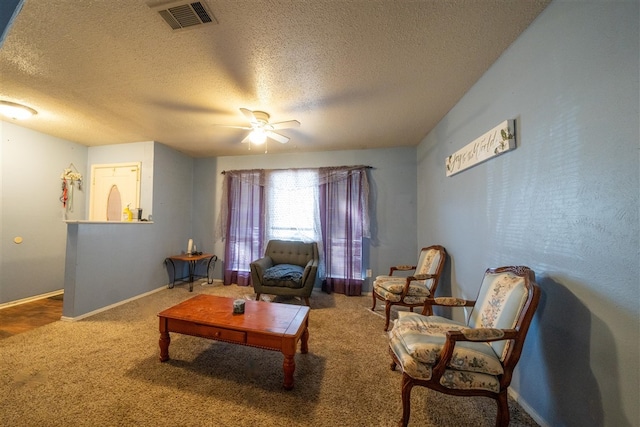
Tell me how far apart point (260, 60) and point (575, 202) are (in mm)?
2215

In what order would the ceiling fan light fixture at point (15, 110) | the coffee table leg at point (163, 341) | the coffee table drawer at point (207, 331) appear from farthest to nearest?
1. the ceiling fan light fixture at point (15, 110)
2. the coffee table leg at point (163, 341)
3. the coffee table drawer at point (207, 331)

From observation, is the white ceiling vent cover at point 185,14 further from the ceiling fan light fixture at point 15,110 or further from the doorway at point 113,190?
the doorway at point 113,190

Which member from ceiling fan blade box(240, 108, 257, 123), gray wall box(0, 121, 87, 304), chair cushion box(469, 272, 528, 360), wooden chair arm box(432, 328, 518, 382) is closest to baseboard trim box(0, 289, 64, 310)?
gray wall box(0, 121, 87, 304)

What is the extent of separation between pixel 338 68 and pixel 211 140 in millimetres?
2530

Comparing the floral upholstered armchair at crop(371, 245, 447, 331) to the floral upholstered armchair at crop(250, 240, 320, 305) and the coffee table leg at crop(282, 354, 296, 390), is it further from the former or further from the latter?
the coffee table leg at crop(282, 354, 296, 390)

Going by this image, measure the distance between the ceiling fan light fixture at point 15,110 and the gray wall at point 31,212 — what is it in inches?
32.6

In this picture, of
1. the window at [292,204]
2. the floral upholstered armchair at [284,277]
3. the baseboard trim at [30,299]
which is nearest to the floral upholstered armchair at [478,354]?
the floral upholstered armchair at [284,277]

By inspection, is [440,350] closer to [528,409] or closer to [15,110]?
[528,409]

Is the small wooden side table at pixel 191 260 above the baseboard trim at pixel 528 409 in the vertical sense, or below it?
above

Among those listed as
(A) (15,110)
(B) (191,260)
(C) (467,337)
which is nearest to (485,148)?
(C) (467,337)

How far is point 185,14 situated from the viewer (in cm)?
140

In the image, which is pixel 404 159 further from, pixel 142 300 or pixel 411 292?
pixel 142 300

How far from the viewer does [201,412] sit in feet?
4.71

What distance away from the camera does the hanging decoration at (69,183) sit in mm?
3664
